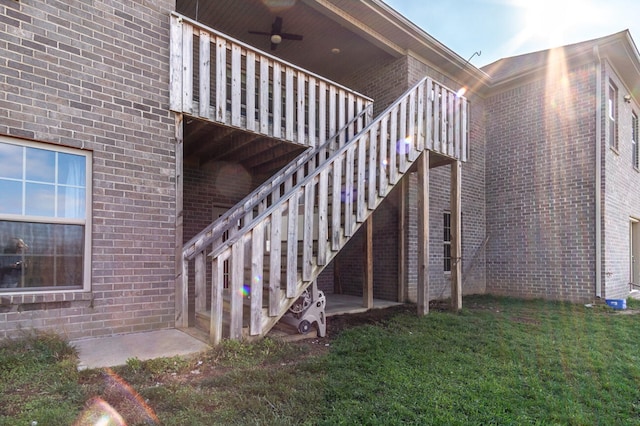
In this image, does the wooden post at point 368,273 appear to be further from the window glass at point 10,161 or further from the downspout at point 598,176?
the downspout at point 598,176

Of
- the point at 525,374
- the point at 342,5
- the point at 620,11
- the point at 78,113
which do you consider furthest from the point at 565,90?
the point at 78,113

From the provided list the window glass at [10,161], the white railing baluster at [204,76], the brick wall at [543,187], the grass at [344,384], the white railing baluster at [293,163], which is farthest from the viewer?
the brick wall at [543,187]

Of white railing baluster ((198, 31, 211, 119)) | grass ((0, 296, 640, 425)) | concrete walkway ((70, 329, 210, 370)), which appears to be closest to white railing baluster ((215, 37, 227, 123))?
white railing baluster ((198, 31, 211, 119))

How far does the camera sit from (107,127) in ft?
13.8

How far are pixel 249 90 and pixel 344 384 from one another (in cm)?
397

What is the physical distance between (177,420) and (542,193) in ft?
30.2

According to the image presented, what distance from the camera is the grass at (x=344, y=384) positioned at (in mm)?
2561

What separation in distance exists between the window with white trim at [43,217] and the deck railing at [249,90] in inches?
56.6

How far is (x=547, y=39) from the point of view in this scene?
9930 millimetres

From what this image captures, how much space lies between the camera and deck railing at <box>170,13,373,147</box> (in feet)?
15.4

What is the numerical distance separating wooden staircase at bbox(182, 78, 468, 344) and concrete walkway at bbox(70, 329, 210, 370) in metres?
0.31

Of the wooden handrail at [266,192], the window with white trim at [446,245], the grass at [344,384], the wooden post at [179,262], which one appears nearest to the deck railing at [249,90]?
the wooden handrail at [266,192]

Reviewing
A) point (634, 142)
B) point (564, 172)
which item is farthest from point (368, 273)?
point (634, 142)

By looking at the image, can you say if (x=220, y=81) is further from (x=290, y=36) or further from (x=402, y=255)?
(x=402, y=255)
